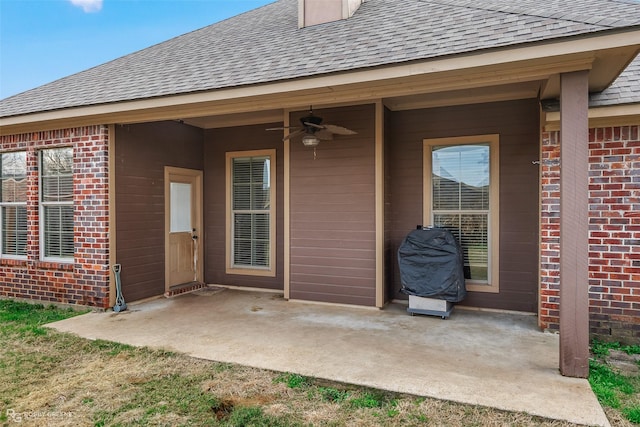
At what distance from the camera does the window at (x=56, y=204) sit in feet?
18.9

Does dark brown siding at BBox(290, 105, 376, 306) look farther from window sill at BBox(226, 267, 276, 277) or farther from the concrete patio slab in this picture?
window sill at BBox(226, 267, 276, 277)

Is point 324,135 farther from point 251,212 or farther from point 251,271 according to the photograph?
point 251,271

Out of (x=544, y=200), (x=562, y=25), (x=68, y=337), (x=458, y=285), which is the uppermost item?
(x=562, y=25)

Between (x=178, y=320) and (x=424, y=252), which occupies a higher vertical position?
(x=424, y=252)

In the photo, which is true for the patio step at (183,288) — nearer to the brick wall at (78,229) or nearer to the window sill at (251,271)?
the window sill at (251,271)

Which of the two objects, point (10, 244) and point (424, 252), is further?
point (10, 244)

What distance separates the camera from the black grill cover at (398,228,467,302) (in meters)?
4.92

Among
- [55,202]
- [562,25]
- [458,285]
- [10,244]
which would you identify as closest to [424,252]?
[458,285]

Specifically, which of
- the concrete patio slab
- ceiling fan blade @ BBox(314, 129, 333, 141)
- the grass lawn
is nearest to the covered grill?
the concrete patio slab

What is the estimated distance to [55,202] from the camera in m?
5.82

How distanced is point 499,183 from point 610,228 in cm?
139

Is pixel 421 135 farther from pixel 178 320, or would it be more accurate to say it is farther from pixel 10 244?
pixel 10 244

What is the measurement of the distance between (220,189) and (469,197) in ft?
13.2

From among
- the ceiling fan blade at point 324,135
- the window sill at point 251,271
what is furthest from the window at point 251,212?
the ceiling fan blade at point 324,135
